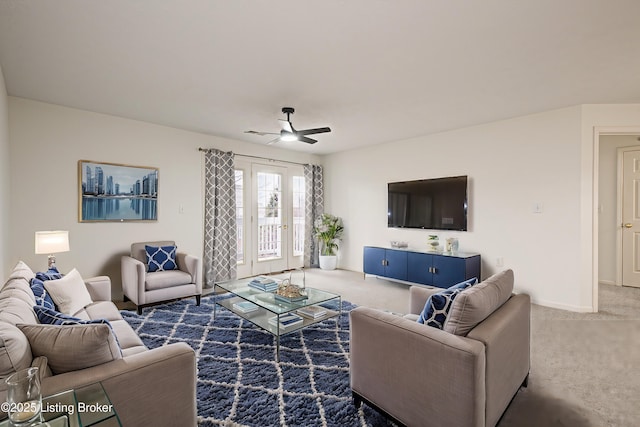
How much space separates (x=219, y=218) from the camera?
16.2 feet

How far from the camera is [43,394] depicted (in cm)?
114

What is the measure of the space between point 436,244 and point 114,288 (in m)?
4.57

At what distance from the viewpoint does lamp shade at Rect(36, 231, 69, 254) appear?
10.0 feet

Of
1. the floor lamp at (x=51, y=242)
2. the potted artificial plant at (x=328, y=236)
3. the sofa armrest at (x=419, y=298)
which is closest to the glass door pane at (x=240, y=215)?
the potted artificial plant at (x=328, y=236)

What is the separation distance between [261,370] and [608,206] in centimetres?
593

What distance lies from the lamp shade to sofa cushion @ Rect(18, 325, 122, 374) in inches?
91.3

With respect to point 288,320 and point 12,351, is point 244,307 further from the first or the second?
point 12,351

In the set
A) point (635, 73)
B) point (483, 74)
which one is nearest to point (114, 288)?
point (483, 74)

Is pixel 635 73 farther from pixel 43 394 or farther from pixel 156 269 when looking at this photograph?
pixel 156 269

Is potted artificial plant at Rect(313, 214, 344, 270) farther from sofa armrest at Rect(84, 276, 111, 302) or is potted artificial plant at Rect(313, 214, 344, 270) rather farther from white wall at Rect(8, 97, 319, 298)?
sofa armrest at Rect(84, 276, 111, 302)

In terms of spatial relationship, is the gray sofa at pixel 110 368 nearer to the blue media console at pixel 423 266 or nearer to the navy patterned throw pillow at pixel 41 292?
the navy patterned throw pillow at pixel 41 292

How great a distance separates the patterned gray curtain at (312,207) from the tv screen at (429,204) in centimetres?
166

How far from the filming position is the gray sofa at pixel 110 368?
46.3 inches

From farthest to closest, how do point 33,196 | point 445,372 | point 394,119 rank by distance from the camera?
point 394,119 → point 33,196 → point 445,372
